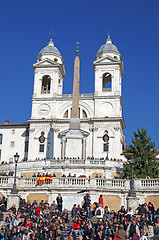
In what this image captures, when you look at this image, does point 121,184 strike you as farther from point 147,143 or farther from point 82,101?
point 82,101

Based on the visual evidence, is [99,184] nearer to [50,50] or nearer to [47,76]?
[47,76]

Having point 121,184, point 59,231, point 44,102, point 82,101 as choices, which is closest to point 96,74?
point 82,101

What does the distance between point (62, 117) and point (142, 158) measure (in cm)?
2893

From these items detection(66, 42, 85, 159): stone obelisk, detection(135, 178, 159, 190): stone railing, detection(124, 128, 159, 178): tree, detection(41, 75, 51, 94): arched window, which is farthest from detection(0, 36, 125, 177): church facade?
detection(135, 178, 159, 190): stone railing

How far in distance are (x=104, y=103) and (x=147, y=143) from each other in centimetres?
2381

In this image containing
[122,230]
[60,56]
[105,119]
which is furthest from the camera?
[60,56]

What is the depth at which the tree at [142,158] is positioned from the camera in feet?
143

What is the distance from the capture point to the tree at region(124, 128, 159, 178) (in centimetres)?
4366

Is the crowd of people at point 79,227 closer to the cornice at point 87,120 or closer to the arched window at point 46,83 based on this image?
the cornice at point 87,120

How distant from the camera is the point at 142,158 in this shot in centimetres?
4588

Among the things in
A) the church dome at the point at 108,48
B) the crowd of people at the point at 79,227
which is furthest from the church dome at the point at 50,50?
the crowd of people at the point at 79,227

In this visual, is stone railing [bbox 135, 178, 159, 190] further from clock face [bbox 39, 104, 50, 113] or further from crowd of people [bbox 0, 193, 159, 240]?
clock face [bbox 39, 104, 50, 113]

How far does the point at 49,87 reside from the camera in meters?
77.5

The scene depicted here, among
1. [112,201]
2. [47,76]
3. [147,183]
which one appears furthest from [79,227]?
[47,76]
